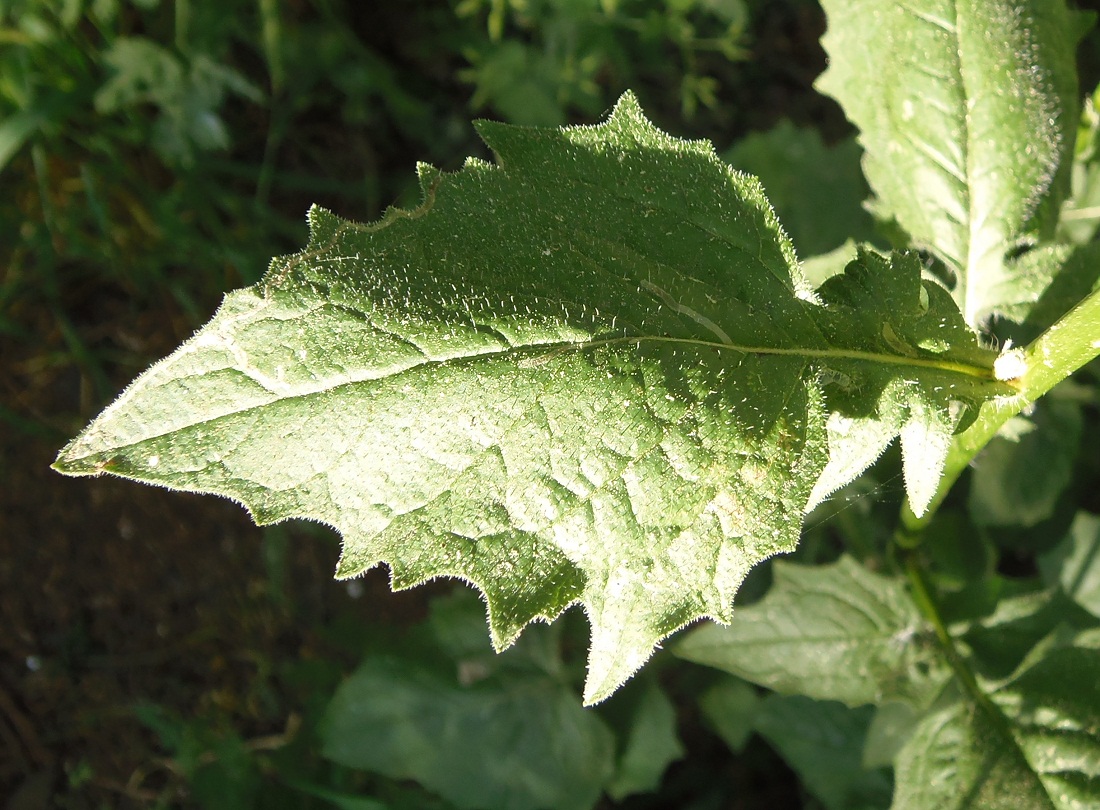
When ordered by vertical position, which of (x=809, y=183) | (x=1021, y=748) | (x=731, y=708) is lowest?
(x=1021, y=748)

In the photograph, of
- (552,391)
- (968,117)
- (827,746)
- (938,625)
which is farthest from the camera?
(827,746)

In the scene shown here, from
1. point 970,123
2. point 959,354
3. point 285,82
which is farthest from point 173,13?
point 959,354

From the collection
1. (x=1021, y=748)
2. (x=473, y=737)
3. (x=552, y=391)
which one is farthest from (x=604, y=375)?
(x=473, y=737)

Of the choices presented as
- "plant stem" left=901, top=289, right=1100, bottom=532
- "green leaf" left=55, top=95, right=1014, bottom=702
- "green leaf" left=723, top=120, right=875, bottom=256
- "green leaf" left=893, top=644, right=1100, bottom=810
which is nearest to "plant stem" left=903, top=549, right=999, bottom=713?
"green leaf" left=893, top=644, right=1100, bottom=810

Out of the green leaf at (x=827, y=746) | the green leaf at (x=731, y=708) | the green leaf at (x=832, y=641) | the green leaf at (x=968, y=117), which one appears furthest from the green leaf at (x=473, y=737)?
the green leaf at (x=968, y=117)

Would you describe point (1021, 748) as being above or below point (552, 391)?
below

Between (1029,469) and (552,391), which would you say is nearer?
(552,391)

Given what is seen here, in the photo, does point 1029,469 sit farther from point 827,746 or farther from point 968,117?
point 968,117
